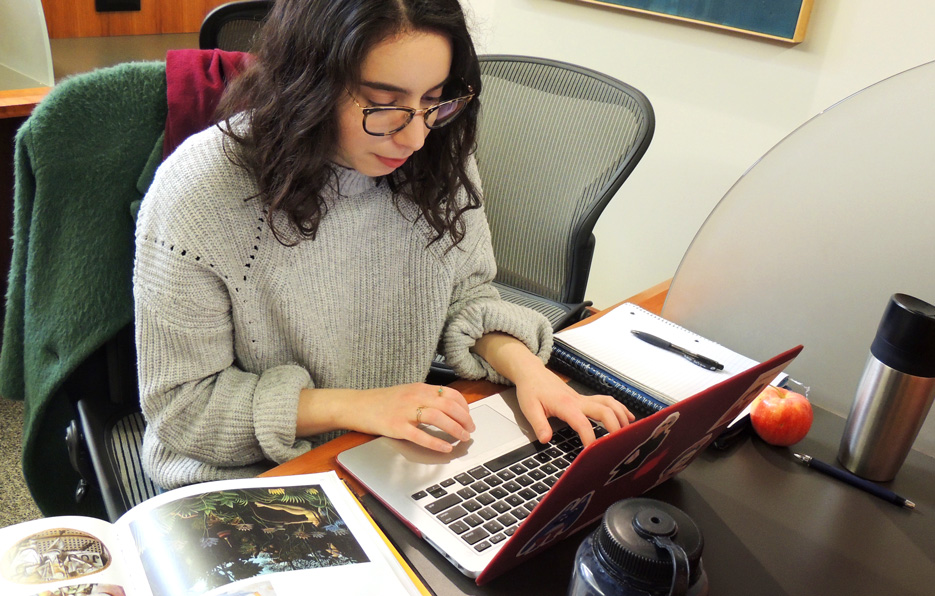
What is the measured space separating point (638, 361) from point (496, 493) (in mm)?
344

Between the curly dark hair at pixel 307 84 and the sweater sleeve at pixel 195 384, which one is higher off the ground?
the curly dark hair at pixel 307 84

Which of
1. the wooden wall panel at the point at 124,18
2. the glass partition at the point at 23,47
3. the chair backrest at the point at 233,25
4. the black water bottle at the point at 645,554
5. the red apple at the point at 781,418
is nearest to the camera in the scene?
the black water bottle at the point at 645,554

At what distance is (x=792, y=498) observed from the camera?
84cm

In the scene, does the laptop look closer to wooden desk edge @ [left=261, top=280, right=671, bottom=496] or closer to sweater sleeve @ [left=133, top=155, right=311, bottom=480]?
wooden desk edge @ [left=261, top=280, right=671, bottom=496]

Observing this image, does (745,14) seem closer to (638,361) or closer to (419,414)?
(638,361)

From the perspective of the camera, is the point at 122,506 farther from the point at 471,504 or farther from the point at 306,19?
the point at 306,19

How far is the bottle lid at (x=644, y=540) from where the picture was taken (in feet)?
1.65

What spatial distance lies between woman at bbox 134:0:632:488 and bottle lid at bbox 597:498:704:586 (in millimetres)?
299

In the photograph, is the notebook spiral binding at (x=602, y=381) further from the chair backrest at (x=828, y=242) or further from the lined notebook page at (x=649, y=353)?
the chair backrest at (x=828, y=242)

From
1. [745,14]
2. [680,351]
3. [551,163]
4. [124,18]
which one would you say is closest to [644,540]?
[680,351]

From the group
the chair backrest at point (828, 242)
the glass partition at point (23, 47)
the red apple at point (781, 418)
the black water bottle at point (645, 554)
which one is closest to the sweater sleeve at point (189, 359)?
the black water bottle at point (645, 554)

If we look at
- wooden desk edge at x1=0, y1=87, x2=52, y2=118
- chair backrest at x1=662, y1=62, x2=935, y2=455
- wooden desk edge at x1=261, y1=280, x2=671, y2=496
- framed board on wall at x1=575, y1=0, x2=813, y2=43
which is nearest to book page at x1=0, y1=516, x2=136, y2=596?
wooden desk edge at x1=261, y1=280, x2=671, y2=496

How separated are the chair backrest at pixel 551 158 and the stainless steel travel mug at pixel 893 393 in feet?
2.27

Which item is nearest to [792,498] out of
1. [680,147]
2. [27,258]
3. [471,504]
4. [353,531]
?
[471,504]
